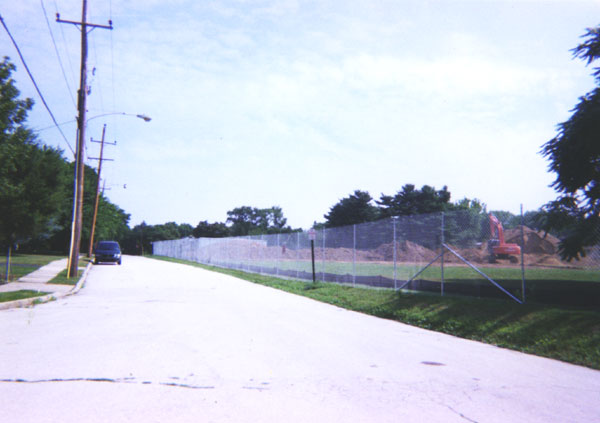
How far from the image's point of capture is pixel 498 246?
12758mm

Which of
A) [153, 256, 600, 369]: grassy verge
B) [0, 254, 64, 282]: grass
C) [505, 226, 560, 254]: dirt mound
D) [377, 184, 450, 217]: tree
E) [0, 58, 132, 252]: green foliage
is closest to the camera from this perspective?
[153, 256, 600, 369]: grassy verge

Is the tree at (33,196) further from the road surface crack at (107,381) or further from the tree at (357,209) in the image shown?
the tree at (357,209)

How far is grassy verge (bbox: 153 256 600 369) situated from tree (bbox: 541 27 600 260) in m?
2.44

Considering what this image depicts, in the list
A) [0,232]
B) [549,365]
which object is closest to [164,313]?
[549,365]

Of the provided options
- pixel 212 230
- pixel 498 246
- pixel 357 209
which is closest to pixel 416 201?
pixel 357 209

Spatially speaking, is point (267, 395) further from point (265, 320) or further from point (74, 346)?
point (265, 320)

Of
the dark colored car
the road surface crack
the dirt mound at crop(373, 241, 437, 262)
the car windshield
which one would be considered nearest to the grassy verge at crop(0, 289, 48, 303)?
the road surface crack

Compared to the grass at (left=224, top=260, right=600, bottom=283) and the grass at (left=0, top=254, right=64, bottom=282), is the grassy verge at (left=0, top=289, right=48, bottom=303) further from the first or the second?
the grass at (left=224, top=260, right=600, bottom=283)

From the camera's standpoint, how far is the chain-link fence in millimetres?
11609

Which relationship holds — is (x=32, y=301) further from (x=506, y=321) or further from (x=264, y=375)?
(x=506, y=321)

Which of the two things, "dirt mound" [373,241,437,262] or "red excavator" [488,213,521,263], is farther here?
"dirt mound" [373,241,437,262]

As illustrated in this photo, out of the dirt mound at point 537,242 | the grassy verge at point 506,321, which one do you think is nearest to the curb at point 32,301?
the grassy verge at point 506,321

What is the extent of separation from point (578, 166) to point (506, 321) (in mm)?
5898

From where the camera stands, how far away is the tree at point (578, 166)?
40.9ft
